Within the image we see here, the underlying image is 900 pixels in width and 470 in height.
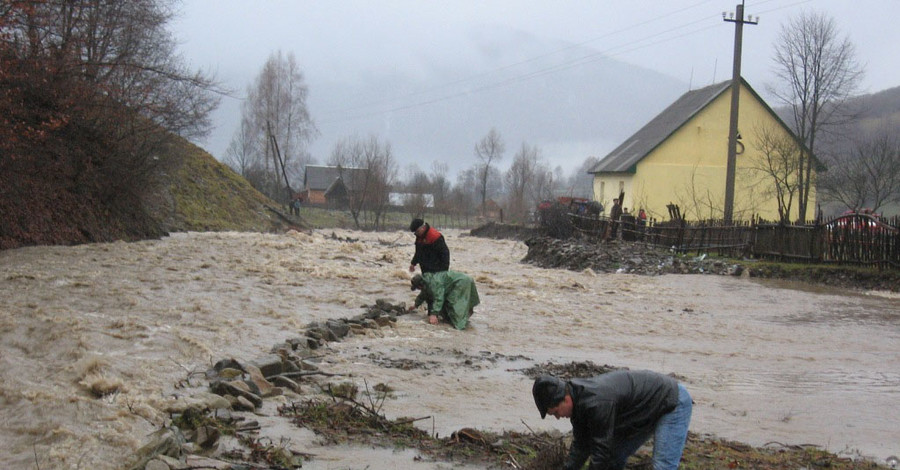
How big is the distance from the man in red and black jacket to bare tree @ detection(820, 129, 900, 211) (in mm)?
32125

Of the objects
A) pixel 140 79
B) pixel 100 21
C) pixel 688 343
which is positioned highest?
pixel 100 21

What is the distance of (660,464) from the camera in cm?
566

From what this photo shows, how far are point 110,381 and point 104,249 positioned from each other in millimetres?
16659

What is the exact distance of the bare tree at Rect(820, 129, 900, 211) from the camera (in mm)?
39938

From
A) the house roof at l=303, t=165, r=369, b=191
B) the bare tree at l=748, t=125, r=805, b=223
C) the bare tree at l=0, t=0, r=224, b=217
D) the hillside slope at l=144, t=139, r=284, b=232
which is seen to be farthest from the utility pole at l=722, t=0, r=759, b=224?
the house roof at l=303, t=165, r=369, b=191

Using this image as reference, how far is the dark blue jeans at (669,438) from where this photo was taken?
5633 mm

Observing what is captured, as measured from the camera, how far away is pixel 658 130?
4569 cm

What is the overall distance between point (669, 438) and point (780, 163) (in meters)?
34.1

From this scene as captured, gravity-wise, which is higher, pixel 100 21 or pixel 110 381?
pixel 100 21

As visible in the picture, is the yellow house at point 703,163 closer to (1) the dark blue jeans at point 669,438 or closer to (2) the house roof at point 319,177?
(1) the dark blue jeans at point 669,438

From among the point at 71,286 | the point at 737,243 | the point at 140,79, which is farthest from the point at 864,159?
the point at 71,286

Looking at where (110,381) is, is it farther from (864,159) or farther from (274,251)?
(864,159)

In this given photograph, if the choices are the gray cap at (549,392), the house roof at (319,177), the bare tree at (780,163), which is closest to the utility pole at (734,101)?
the bare tree at (780,163)

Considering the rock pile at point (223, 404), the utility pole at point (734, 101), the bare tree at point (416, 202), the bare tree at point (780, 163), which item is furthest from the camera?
the bare tree at point (416, 202)
